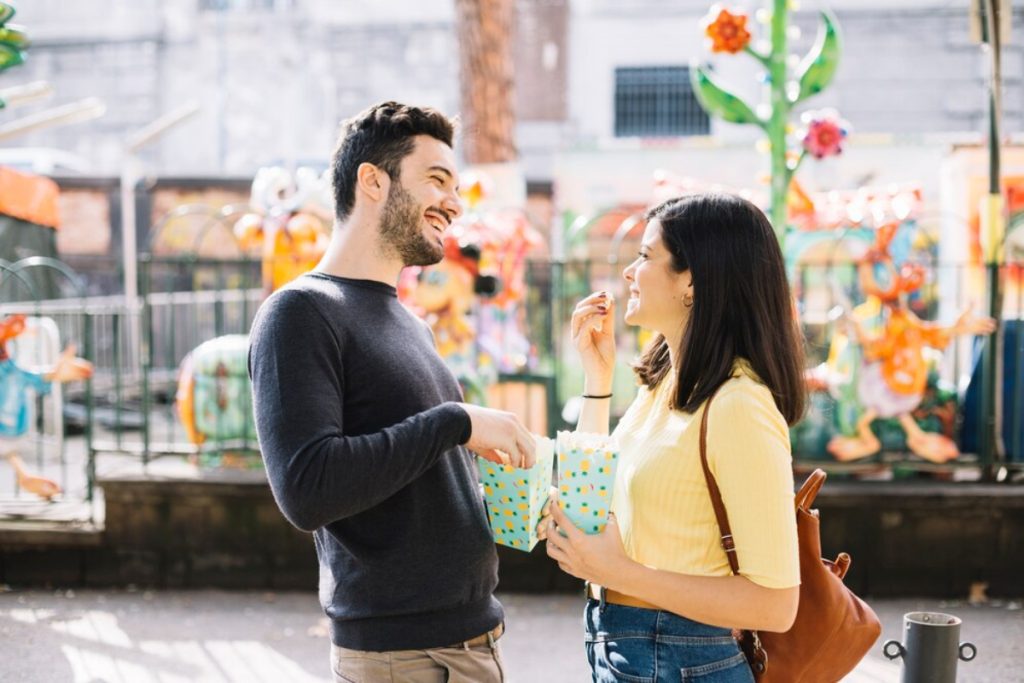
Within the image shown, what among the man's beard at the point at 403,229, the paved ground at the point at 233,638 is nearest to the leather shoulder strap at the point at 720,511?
the man's beard at the point at 403,229

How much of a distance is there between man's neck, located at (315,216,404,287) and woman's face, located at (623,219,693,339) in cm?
50

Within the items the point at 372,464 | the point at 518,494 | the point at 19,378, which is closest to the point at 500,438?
the point at 518,494

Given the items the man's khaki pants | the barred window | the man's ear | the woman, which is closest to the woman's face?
the woman

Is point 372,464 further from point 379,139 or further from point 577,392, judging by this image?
point 577,392

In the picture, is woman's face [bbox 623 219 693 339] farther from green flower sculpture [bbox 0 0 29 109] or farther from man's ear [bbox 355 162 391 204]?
green flower sculpture [bbox 0 0 29 109]

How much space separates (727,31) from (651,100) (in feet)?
51.0

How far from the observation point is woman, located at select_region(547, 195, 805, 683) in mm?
1840

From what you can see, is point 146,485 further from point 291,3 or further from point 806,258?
point 291,3

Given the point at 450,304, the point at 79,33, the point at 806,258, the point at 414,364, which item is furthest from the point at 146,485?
the point at 79,33

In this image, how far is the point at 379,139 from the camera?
2.13 metres

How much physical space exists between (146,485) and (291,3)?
65.4 feet

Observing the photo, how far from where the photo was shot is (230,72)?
77.1ft

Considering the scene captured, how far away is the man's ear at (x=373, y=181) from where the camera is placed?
2.14 metres

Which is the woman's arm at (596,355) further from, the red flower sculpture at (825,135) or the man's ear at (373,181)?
the red flower sculpture at (825,135)
